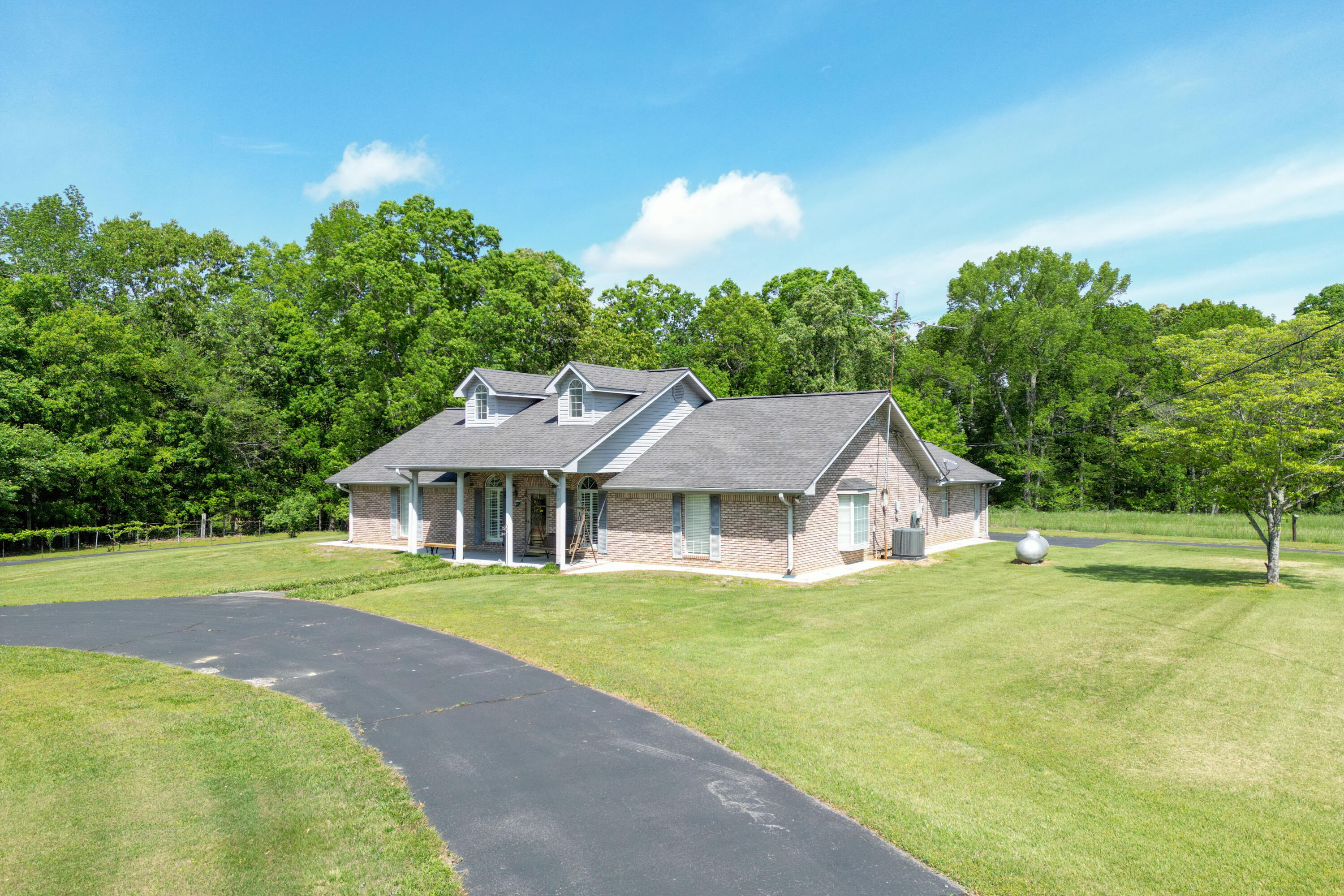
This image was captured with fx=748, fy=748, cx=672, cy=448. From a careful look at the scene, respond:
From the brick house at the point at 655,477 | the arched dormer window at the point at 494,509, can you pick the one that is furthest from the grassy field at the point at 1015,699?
the arched dormer window at the point at 494,509

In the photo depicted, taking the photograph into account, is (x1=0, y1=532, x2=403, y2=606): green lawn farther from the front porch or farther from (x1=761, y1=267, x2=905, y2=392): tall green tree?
(x1=761, y1=267, x2=905, y2=392): tall green tree

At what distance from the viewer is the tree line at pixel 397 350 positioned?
121ft

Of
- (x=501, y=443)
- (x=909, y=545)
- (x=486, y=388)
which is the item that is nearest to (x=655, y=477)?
(x=501, y=443)

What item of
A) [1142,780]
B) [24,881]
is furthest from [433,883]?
[1142,780]

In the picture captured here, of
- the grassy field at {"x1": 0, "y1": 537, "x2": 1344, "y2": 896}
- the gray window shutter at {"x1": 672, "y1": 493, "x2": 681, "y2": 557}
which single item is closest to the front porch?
the gray window shutter at {"x1": 672, "y1": 493, "x2": 681, "y2": 557}

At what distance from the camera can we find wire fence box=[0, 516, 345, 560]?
112 ft

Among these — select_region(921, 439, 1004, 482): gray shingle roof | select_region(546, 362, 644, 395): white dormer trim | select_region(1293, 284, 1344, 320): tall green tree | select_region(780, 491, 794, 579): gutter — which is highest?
select_region(1293, 284, 1344, 320): tall green tree

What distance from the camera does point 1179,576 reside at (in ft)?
70.6

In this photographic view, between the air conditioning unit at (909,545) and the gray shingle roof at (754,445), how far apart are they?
4310 millimetres

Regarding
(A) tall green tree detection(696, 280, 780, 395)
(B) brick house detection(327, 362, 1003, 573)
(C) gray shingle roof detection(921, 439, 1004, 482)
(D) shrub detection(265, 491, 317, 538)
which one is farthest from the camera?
(A) tall green tree detection(696, 280, 780, 395)

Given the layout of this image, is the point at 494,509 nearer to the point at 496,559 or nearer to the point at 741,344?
the point at 496,559

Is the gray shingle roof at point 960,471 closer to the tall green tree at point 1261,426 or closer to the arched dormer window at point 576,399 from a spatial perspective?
the tall green tree at point 1261,426

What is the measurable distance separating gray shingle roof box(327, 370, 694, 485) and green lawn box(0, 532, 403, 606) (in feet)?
11.9

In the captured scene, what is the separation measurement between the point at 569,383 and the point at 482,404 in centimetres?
506
